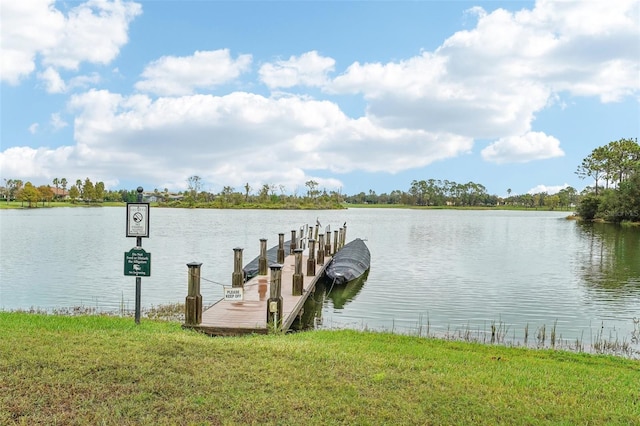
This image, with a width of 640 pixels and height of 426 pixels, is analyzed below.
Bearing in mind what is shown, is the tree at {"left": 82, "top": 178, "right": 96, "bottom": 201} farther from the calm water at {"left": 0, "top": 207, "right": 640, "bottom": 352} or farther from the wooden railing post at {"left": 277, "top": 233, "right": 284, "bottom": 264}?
the wooden railing post at {"left": 277, "top": 233, "right": 284, "bottom": 264}

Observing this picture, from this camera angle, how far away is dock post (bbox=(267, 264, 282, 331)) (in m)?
9.27

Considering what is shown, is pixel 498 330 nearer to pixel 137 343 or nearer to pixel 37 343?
pixel 137 343

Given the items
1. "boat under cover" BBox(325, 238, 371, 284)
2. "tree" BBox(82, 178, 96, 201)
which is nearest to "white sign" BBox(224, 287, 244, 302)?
"boat under cover" BBox(325, 238, 371, 284)

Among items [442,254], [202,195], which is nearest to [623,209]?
[442,254]

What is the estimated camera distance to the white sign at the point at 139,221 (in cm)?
844

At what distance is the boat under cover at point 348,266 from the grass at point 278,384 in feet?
33.7

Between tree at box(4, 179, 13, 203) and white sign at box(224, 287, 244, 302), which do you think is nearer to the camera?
white sign at box(224, 287, 244, 302)

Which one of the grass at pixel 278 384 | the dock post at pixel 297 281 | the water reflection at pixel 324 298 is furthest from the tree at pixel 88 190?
the grass at pixel 278 384

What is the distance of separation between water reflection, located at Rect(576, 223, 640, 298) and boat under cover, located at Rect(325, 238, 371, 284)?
832 cm

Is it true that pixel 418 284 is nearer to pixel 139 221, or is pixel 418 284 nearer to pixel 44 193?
pixel 139 221

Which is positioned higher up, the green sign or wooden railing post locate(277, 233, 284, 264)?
the green sign

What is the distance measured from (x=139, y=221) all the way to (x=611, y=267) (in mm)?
21751

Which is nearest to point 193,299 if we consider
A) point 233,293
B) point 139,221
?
point 233,293

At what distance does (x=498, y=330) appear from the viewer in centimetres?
1159
